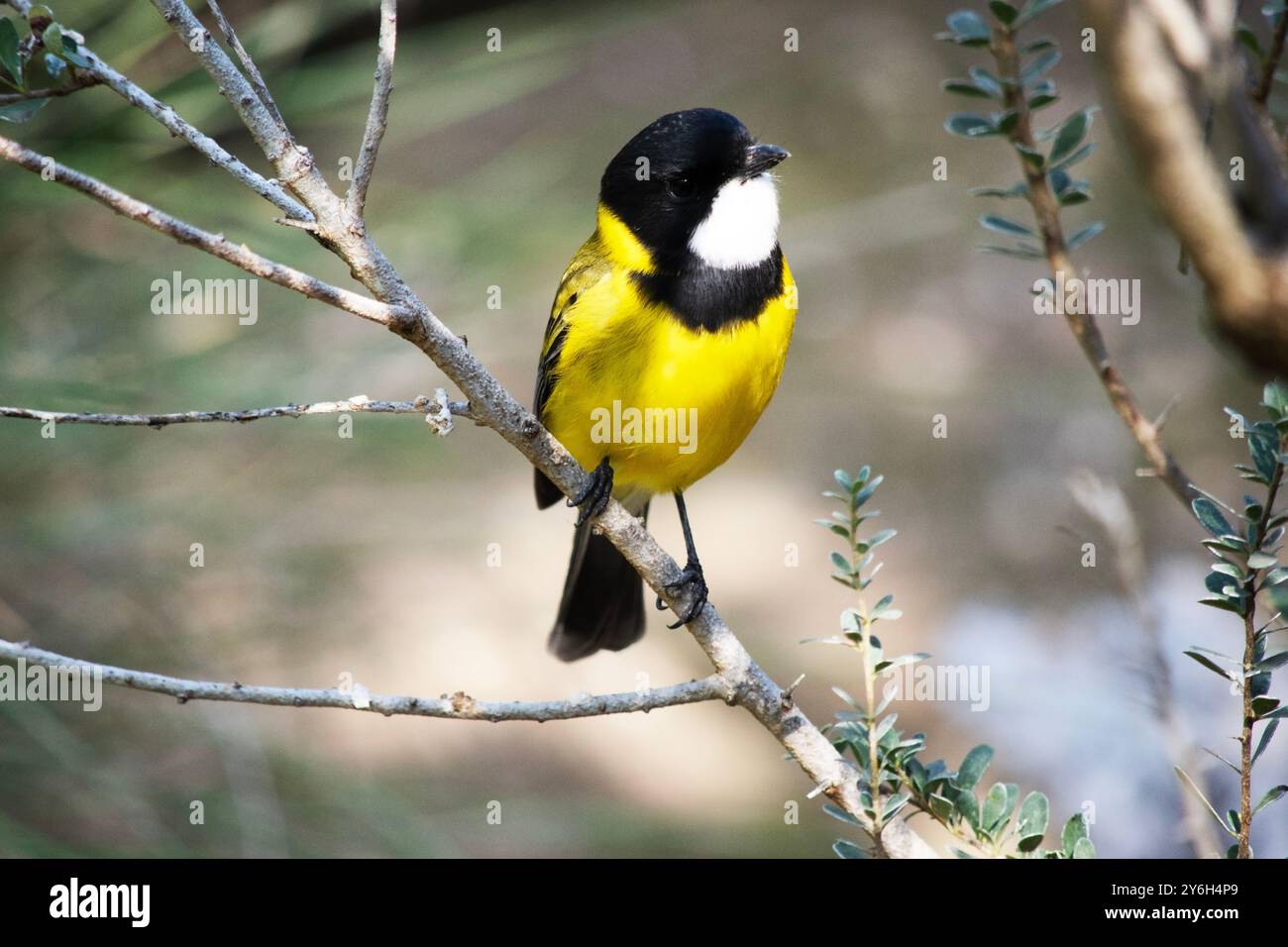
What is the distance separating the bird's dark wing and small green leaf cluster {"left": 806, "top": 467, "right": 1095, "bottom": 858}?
1.37 m

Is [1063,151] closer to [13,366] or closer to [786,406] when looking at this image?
[13,366]

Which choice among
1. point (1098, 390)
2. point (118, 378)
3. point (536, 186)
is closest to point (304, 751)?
point (118, 378)

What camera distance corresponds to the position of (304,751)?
3574mm

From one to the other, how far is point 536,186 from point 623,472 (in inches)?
42.8

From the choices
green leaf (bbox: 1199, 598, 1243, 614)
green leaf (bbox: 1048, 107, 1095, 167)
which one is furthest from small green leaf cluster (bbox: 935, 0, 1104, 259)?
green leaf (bbox: 1199, 598, 1243, 614)

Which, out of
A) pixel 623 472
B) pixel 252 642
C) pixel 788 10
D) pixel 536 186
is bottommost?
pixel 252 642

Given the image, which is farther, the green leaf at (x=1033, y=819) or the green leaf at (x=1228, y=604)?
the green leaf at (x=1033, y=819)

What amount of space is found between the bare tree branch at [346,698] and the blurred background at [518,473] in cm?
72

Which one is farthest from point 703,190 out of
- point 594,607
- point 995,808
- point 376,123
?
point 995,808

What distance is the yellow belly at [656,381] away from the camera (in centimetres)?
274

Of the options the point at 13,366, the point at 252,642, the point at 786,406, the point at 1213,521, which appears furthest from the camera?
the point at 786,406

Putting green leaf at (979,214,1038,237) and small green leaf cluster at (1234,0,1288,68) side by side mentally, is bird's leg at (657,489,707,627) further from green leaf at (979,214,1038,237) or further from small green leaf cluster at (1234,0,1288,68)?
small green leaf cluster at (1234,0,1288,68)

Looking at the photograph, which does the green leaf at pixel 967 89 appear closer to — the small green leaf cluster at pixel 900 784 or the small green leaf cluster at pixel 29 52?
the small green leaf cluster at pixel 900 784

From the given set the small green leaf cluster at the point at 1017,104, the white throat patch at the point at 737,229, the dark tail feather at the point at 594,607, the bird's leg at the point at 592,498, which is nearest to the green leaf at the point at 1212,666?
the small green leaf cluster at the point at 1017,104
